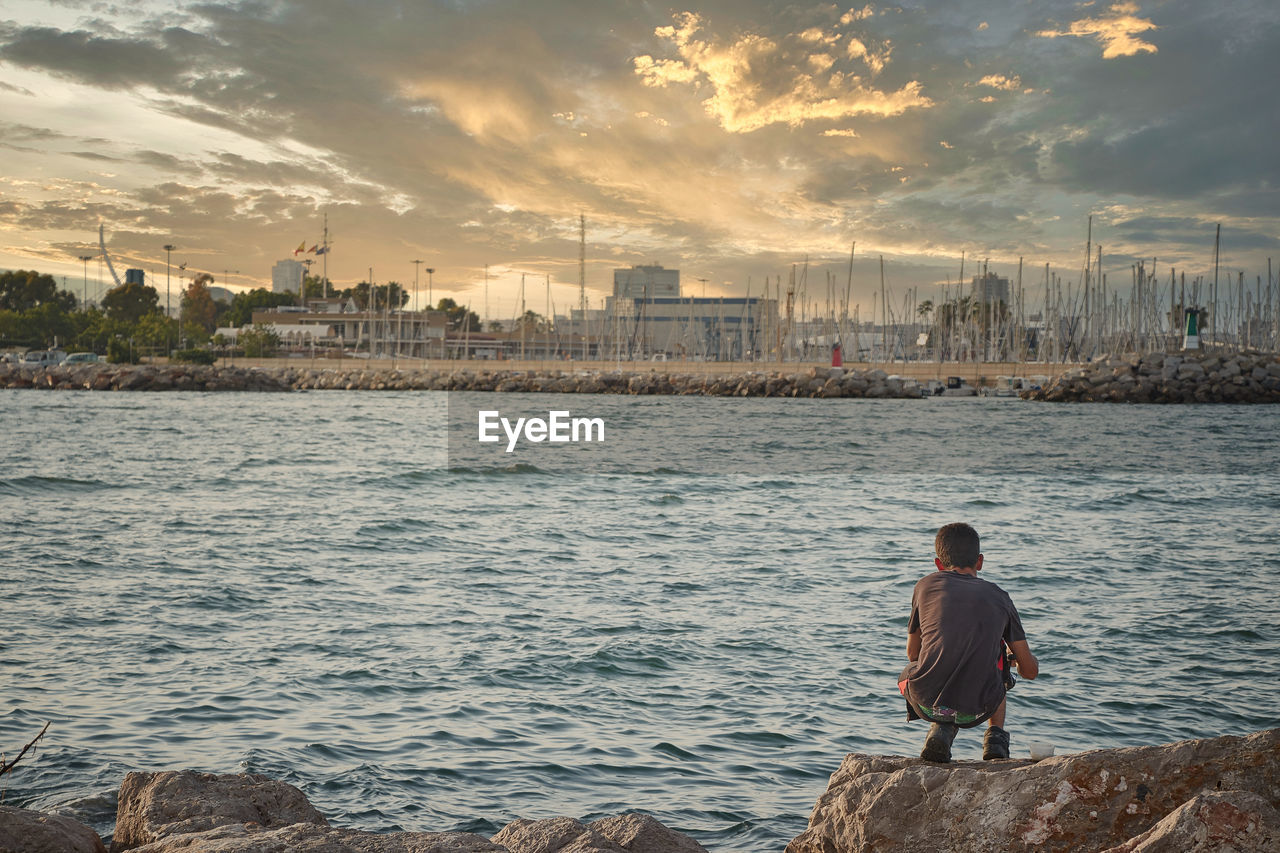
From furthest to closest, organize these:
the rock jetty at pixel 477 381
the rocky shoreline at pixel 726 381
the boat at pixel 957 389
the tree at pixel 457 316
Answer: the tree at pixel 457 316 → the boat at pixel 957 389 → the rock jetty at pixel 477 381 → the rocky shoreline at pixel 726 381

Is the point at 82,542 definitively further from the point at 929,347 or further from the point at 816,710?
the point at 929,347

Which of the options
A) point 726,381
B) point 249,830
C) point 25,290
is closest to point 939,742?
point 249,830

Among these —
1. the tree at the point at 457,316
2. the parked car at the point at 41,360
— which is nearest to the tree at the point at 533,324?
the tree at the point at 457,316

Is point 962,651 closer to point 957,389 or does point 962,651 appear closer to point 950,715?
point 950,715

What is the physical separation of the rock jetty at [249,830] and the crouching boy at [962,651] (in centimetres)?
139

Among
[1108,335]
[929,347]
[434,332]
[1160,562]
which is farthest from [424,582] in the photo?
[434,332]

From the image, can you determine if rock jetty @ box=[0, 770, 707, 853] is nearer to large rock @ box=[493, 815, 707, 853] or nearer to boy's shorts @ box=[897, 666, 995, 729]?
large rock @ box=[493, 815, 707, 853]

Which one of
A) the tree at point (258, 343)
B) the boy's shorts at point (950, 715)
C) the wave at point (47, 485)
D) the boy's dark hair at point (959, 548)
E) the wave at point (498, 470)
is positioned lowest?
the wave at point (498, 470)

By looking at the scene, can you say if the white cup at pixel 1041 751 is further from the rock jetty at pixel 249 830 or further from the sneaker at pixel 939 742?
the rock jetty at pixel 249 830

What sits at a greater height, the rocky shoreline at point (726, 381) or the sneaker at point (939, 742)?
the rocky shoreline at point (726, 381)

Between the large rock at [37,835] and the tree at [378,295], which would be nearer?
the large rock at [37,835]

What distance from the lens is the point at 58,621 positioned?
34.2 feet

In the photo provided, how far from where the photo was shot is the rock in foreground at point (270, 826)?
4.22 m

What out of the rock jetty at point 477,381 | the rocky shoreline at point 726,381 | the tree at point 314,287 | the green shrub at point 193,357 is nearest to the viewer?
the rocky shoreline at point 726,381
